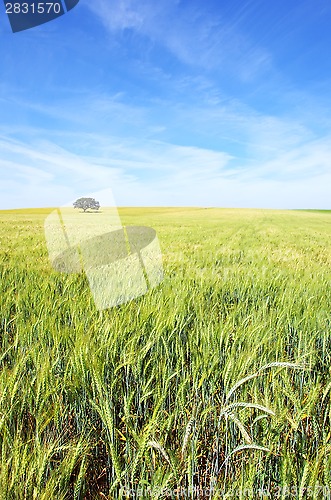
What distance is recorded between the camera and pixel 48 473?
121 cm

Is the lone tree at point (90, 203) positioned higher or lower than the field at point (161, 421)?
higher

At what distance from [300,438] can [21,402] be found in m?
1.02

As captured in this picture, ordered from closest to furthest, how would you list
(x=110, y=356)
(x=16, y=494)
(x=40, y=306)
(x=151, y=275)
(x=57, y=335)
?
(x=16, y=494)
(x=110, y=356)
(x=57, y=335)
(x=40, y=306)
(x=151, y=275)

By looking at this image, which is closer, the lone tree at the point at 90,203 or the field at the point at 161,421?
the field at the point at 161,421

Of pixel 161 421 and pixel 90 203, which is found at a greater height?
pixel 90 203

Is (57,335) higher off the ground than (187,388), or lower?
higher

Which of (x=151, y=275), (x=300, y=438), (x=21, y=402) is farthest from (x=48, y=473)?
(x=151, y=275)

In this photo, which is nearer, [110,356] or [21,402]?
[21,402]

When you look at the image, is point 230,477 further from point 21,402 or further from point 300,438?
point 21,402

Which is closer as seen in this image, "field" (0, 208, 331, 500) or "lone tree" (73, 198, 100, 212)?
"field" (0, 208, 331, 500)

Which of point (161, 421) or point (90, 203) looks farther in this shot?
point (90, 203)

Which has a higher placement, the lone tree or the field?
the lone tree

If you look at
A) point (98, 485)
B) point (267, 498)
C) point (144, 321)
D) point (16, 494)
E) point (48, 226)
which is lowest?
point (98, 485)

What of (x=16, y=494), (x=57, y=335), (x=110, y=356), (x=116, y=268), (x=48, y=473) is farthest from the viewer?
(x=116, y=268)
